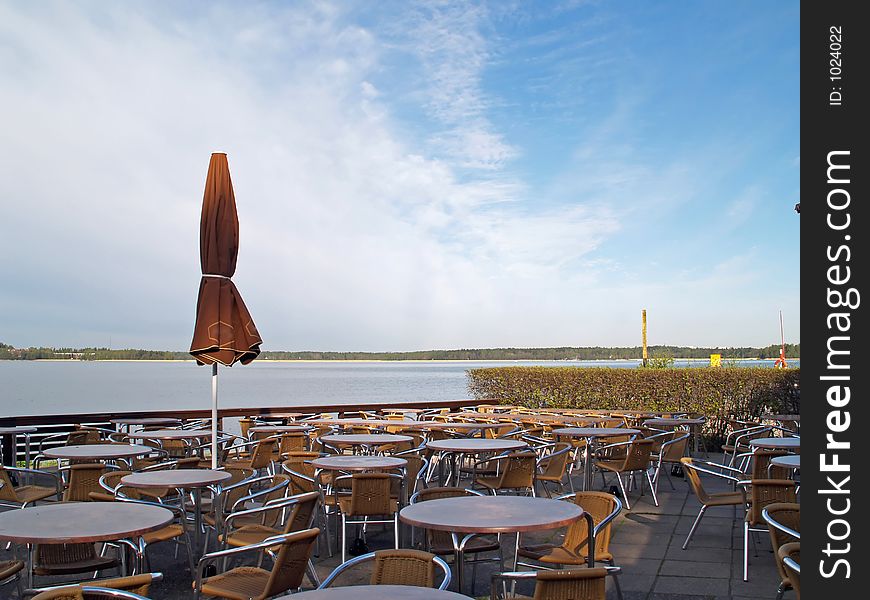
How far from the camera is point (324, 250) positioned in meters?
22.2

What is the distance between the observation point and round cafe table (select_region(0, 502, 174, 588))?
122 inches

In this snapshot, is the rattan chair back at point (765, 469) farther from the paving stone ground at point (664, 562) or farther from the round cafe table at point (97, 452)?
the round cafe table at point (97, 452)

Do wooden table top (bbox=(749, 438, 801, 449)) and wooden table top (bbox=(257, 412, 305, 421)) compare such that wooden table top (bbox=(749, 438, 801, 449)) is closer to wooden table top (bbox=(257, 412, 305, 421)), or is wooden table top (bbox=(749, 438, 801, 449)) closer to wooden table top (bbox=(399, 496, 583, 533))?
wooden table top (bbox=(399, 496, 583, 533))

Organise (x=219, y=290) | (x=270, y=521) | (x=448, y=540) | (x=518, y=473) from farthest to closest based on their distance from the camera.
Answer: (x=518, y=473)
(x=219, y=290)
(x=270, y=521)
(x=448, y=540)

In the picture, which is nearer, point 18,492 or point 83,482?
point 83,482

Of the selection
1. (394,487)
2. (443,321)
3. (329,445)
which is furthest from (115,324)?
(394,487)

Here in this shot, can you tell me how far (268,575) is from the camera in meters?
3.50

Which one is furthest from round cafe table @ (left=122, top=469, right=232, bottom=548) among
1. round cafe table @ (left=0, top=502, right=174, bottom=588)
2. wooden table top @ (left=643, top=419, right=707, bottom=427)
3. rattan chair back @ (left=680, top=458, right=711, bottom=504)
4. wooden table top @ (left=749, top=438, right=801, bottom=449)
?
wooden table top @ (left=643, top=419, right=707, bottom=427)

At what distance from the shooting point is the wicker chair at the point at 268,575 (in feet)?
10.5

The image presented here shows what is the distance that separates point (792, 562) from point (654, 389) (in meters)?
11.0

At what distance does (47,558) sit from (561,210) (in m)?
17.0

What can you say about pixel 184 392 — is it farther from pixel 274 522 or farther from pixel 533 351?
pixel 274 522

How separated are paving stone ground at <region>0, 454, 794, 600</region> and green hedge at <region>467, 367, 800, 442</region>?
611 centimetres

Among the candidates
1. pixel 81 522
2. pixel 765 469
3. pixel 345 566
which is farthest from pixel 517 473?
pixel 81 522
